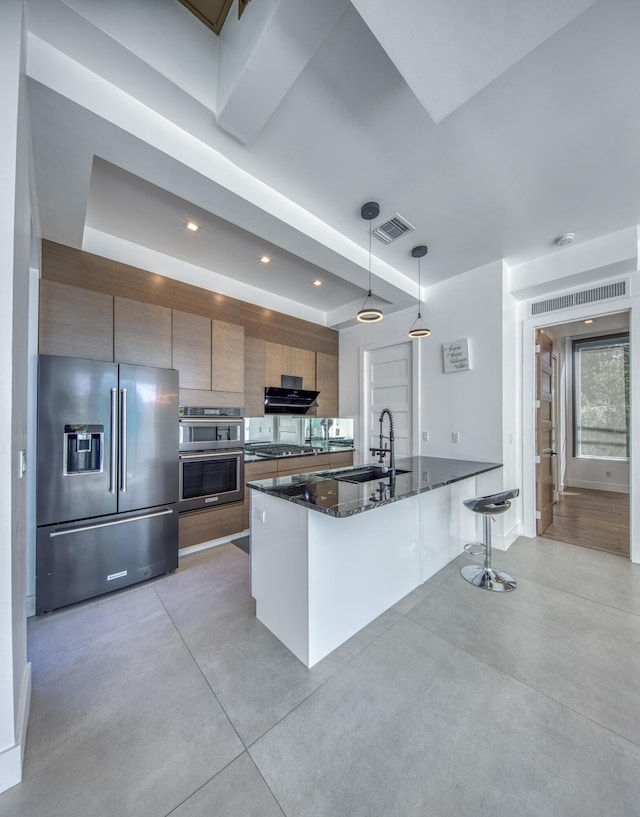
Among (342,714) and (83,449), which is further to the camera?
(83,449)

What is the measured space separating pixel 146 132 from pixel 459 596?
3.60 metres

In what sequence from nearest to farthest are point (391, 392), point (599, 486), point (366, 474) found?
1. point (366, 474)
2. point (391, 392)
3. point (599, 486)

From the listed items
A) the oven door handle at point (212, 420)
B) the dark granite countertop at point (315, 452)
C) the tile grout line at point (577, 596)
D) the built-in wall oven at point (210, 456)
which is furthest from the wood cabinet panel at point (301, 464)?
the tile grout line at point (577, 596)

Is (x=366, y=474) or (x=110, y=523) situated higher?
(x=366, y=474)

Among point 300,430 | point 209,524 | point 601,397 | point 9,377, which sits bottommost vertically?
point 209,524

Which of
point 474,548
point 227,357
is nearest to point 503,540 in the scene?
point 474,548

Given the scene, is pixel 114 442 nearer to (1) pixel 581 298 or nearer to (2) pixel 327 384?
(2) pixel 327 384

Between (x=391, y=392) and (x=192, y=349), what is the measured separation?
2.73 m

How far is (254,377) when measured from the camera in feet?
13.2

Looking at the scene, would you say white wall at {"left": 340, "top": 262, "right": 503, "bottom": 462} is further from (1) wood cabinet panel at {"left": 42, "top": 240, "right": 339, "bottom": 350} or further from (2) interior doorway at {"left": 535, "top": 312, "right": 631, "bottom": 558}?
(1) wood cabinet panel at {"left": 42, "top": 240, "right": 339, "bottom": 350}

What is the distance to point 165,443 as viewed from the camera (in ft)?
9.05

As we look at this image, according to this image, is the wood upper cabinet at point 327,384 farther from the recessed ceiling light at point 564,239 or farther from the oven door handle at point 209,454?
the recessed ceiling light at point 564,239

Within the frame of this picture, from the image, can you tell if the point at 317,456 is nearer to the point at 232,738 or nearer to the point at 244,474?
the point at 244,474

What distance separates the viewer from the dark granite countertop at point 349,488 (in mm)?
1585
